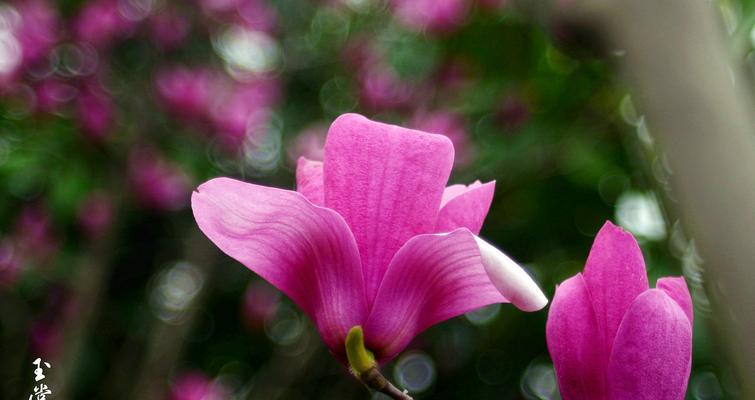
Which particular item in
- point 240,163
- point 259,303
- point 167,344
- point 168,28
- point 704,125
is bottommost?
point 259,303

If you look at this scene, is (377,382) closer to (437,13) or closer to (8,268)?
(437,13)

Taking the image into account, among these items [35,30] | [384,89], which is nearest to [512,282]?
[384,89]

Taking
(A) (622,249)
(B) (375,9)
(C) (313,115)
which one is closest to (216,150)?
(C) (313,115)

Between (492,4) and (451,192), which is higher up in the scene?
(451,192)

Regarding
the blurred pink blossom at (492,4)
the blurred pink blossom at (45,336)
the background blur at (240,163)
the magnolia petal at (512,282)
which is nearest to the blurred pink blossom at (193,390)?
the background blur at (240,163)

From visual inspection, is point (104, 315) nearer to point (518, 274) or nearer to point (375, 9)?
point (375, 9)

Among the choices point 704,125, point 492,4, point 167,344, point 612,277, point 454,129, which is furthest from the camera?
point 492,4

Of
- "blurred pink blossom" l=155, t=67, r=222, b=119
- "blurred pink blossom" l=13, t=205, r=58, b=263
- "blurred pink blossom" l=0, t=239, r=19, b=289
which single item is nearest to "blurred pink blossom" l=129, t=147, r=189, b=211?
"blurred pink blossom" l=155, t=67, r=222, b=119
